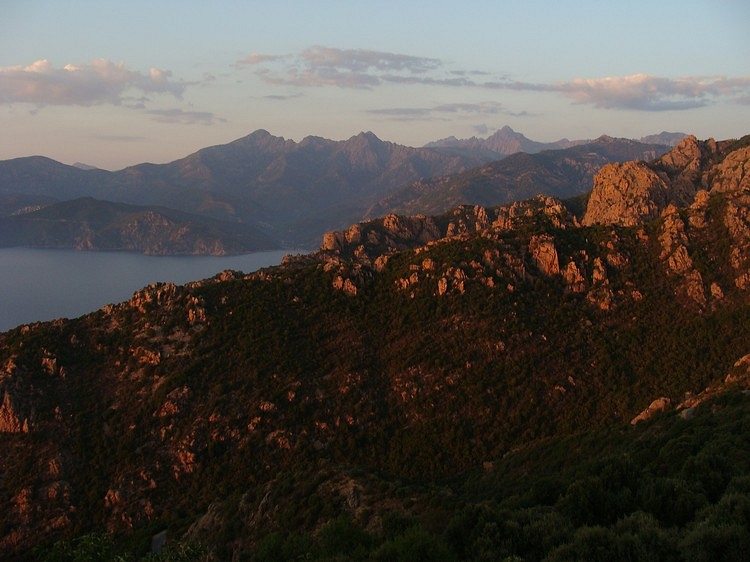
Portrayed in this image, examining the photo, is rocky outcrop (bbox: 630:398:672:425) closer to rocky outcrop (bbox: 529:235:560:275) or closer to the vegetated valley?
the vegetated valley

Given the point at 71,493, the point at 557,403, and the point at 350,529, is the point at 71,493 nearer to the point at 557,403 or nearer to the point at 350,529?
the point at 350,529

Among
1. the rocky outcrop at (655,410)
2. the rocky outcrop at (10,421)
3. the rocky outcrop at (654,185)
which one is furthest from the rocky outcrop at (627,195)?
the rocky outcrop at (10,421)

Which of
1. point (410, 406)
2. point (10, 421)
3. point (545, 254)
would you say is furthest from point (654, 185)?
point (10, 421)

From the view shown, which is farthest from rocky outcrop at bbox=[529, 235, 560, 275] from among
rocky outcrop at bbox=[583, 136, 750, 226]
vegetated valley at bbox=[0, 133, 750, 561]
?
rocky outcrop at bbox=[583, 136, 750, 226]

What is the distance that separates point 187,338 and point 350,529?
61.4 metres

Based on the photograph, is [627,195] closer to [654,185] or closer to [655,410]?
[654,185]

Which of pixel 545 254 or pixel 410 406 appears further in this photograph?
pixel 545 254

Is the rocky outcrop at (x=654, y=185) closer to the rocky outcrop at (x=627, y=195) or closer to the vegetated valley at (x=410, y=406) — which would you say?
the rocky outcrop at (x=627, y=195)

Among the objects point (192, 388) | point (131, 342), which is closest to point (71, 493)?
point (192, 388)

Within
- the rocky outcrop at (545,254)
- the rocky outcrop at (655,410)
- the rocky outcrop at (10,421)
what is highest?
the rocky outcrop at (545,254)

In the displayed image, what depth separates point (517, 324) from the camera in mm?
92312

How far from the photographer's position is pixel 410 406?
261ft

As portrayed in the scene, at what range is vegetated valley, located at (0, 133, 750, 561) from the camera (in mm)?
33438

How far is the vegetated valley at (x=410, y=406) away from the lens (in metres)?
33.4
